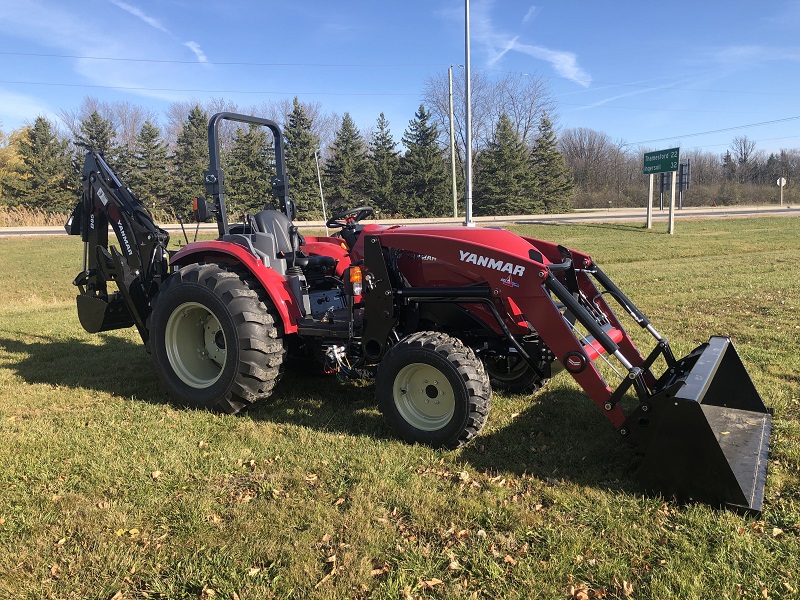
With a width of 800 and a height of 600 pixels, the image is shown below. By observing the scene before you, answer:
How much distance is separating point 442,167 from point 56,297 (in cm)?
3025

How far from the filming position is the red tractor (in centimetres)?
328

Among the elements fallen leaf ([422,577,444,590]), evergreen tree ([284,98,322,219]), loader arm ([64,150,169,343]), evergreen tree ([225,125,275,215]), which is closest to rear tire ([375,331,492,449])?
fallen leaf ([422,577,444,590])

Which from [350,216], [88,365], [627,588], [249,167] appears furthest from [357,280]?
[249,167]

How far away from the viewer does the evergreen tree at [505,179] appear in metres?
39.7

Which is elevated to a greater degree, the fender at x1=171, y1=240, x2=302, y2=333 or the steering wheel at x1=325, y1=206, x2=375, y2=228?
the steering wheel at x1=325, y1=206, x2=375, y2=228

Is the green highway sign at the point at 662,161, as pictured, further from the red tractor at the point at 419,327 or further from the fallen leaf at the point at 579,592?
the fallen leaf at the point at 579,592

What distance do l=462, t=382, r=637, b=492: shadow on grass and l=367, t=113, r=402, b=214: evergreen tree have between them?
35.3 meters

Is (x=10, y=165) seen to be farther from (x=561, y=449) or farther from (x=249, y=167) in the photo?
(x=561, y=449)

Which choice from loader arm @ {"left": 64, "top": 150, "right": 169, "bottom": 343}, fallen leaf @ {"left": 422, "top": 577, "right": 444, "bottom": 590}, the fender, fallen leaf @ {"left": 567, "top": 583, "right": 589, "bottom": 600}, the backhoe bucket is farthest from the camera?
loader arm @ {"left": 64, "top": 150, "right": 169, "bottom": 343}

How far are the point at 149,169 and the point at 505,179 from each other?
2399 centimetres

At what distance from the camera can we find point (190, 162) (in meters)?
38.8

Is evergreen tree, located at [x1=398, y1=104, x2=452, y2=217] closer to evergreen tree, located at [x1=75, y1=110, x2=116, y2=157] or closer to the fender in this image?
evergreen tree, located at [x1=75, y1=110, x2=116, y2=157]

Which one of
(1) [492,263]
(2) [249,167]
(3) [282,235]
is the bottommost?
(1) [492,263]

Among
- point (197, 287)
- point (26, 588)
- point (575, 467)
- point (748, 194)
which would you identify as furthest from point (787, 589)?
point (748, 194)
